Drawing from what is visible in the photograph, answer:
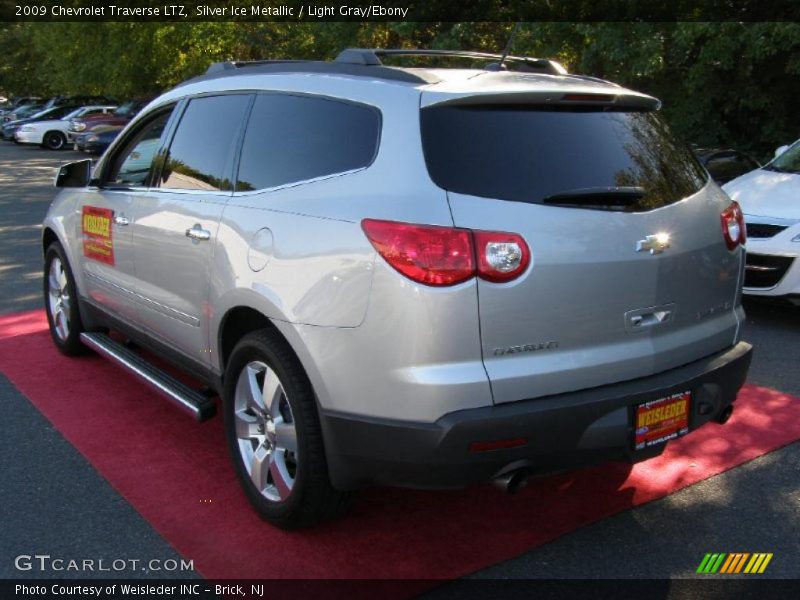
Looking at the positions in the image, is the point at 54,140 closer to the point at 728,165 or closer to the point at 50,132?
the point at 50,132


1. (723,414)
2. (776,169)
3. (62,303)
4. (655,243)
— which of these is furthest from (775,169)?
(62,303)

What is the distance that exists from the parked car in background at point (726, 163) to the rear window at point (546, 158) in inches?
283

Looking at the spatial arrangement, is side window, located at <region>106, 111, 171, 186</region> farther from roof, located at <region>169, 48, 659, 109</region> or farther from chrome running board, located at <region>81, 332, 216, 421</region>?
chrome running board, located at <region>81, 332, 216, 421</region>

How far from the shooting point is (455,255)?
2.83 meters

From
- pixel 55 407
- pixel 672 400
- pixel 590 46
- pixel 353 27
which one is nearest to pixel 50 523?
pixel 55 407

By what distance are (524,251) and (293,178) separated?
1.10m

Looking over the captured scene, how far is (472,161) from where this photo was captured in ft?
9.86

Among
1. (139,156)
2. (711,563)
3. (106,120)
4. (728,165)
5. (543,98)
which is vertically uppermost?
(543,98)

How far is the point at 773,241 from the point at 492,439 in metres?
4.62

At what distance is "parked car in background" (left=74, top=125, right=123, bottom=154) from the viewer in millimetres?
26547

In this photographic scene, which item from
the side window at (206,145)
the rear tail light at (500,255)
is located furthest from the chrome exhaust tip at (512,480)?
the side window at (206,145)

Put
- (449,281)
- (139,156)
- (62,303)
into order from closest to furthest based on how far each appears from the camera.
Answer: (449,281)
(139,156)
(62,303)

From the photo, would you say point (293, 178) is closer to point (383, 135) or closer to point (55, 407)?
point (383, 135)

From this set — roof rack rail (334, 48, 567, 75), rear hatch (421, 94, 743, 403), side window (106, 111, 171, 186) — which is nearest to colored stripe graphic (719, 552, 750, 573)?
rear hatch (421, 94, 743, 403)
